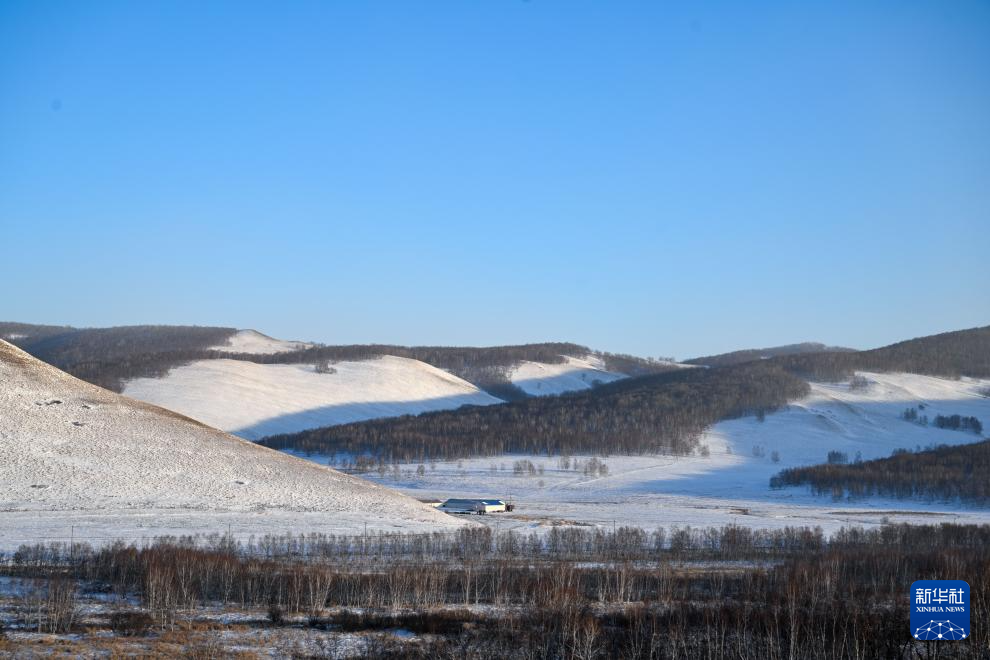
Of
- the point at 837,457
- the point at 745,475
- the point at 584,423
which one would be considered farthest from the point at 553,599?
the point at 584,423

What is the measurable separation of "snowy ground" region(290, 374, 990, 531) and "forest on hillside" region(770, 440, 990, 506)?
2.39m

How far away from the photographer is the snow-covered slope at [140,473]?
59562 mm

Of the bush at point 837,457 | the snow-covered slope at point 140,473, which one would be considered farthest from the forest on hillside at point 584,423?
the snow-covered slope at point 140,473

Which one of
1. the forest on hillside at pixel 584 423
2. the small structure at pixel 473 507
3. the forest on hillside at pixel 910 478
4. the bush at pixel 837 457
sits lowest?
the small structure at pixel 473 507

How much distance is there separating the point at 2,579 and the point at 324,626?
43.7 feet

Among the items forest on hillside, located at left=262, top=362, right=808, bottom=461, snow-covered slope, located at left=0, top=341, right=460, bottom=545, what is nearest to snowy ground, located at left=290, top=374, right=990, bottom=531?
forest on hillside, located at left=262, top=362, right=808, bottom=461

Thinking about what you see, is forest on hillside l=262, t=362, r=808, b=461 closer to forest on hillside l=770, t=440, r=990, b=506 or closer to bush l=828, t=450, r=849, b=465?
bush l=828, t=450, r=849, b=465

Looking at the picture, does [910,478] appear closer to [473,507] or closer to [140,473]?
[473,507]

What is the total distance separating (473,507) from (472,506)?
0.86 feet

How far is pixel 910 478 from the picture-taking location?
3863 inches

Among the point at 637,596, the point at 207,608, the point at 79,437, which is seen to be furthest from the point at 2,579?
the point at 79,437

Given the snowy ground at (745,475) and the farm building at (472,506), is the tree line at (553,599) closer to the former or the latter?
the snowy ground at (745,475)

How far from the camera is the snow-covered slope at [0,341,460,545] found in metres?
59.6

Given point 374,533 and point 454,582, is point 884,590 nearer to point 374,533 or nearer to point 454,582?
point 454,582
